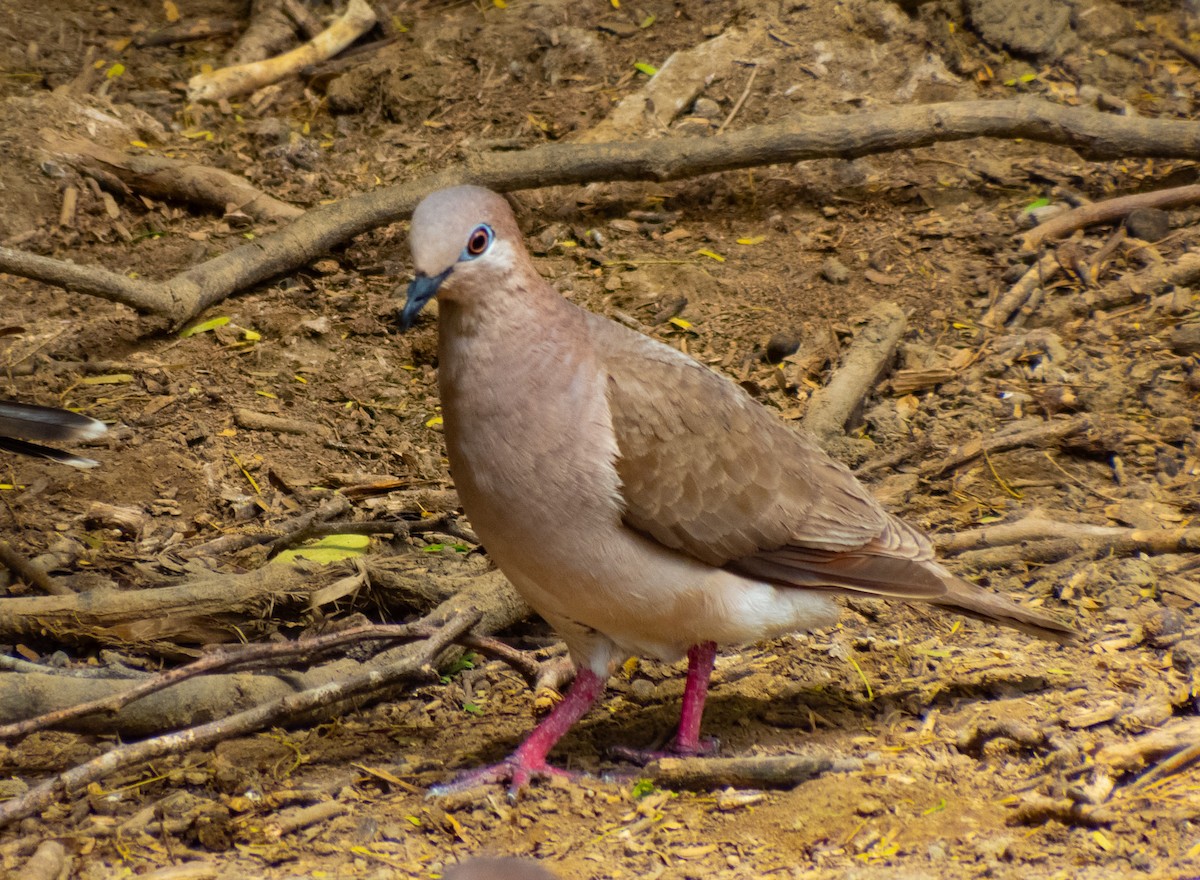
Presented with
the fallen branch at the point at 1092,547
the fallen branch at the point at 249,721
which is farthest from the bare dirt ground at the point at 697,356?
the fallen branch at the point at 249,721

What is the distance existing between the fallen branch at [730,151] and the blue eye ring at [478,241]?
363cm

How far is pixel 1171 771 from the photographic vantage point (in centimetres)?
342

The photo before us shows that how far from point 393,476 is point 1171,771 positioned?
3453 mm

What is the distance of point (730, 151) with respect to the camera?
7242 mm

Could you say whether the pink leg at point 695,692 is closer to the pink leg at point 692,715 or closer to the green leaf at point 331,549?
the pink leg at point 692,715

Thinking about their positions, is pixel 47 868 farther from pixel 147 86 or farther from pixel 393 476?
pixel 147 86

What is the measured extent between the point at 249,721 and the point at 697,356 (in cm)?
350

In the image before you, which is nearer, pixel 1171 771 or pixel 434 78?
pixel 1171 771

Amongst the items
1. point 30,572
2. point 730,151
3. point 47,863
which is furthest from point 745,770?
point 730,151

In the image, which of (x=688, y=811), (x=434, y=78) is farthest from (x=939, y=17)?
(x=688, y=811)

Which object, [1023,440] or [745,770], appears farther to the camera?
[1023,440]

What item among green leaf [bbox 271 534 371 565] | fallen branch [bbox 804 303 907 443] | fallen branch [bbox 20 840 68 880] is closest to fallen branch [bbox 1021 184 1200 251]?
fallen branch [bbox 804 303 907 443]

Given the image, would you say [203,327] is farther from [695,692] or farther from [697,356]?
[695,692]

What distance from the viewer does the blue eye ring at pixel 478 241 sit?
338cm
